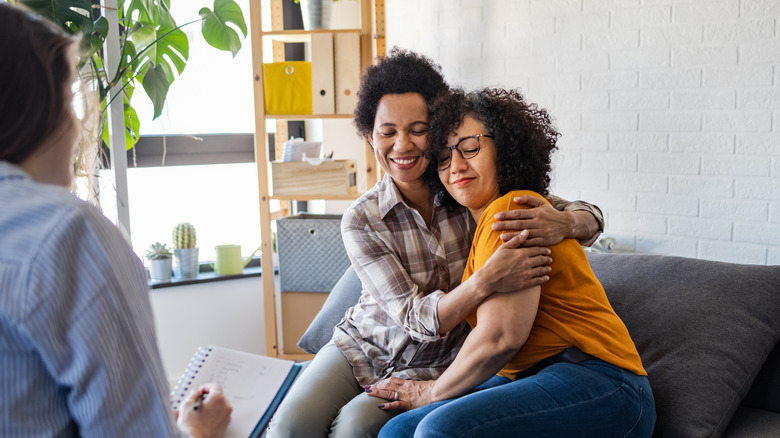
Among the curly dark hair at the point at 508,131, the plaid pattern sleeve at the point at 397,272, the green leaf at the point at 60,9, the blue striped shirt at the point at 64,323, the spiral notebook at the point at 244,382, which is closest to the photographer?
the blue striped shirt at the point at 64,323

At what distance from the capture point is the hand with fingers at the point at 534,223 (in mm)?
1452

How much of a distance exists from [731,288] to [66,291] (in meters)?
1.60

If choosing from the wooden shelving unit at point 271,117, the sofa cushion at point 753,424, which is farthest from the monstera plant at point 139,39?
the sofa cushion at point 753,424

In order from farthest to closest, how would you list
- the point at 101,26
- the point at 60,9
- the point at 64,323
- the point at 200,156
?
the point at 200,156 < the point at 101,26 < the point at 60,9 < the point at 64,323

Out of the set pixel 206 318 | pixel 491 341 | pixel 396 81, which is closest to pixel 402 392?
pixel 491 341

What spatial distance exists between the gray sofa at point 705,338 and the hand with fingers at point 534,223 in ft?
1.37

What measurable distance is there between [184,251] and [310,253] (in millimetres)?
730

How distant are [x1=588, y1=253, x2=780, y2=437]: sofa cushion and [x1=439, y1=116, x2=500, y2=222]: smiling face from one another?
491mm

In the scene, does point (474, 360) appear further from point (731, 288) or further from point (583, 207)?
point (731, 288)

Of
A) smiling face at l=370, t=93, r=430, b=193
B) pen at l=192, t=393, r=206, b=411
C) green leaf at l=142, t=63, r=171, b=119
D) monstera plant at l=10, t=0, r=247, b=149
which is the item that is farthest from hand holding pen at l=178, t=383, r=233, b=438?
green leaf at l=142, t=63, r=171, b=119

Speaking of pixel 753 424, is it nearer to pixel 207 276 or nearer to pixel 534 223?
pixel 534 223

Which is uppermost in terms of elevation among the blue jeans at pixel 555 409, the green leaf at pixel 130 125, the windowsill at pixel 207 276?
the green leaf at pixel 130 125

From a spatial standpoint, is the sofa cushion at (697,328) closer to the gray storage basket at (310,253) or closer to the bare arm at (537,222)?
the bare arm at (537,222)

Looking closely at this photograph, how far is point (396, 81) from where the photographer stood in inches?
71.9
